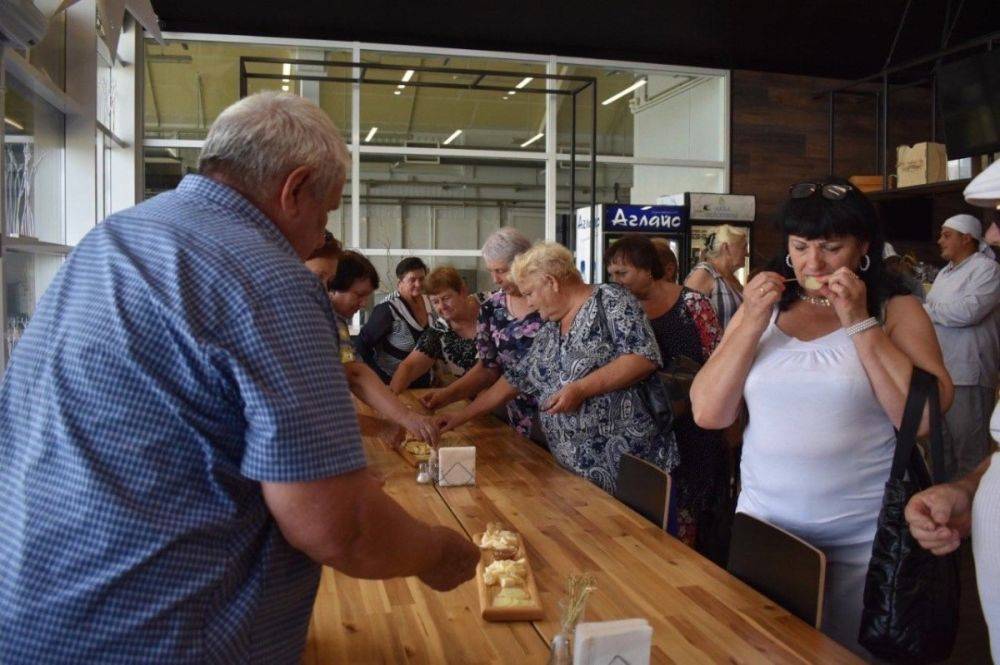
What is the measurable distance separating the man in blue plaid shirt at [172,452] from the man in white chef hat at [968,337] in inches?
212

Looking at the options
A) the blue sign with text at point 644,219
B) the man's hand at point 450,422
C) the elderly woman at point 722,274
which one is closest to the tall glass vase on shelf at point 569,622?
the man's hand at point 450,422

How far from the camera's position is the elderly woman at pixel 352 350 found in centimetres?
338

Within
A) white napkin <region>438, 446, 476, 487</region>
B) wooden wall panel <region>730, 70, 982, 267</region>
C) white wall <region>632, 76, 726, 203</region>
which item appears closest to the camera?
white napkin <region>438, 446, 476, 487</region>

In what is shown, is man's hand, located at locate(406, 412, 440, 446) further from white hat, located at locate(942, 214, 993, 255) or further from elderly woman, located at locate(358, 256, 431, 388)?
white hat, located at locate(942, 214, 993, 255)

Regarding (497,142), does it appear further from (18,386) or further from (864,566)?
(18,386)

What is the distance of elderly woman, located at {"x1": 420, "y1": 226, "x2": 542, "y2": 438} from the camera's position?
392cm

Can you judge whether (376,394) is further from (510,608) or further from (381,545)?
(381,545)

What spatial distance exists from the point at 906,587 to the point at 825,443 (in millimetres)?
353

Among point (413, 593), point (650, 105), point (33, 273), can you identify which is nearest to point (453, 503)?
point (413, 593)

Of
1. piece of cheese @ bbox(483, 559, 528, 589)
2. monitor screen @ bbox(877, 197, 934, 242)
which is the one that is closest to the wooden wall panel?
monitor screen @ bbox(877, 197, 934, 242)

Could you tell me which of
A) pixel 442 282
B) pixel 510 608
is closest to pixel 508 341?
pixel 442 282

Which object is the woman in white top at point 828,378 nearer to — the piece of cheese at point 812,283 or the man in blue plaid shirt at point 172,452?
the piece of cheese at point 812,283

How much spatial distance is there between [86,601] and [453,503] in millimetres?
1750

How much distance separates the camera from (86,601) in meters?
1.05
